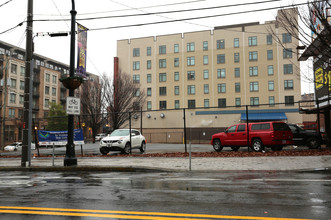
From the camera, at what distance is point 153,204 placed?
5461 millimetres

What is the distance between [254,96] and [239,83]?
11.2 ft

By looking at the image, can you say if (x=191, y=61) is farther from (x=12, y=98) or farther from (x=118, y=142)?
(x=118, y=142)

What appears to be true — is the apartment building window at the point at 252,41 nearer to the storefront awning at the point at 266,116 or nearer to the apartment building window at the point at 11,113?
the storefront awning at the point at 266,116

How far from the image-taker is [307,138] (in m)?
18.4

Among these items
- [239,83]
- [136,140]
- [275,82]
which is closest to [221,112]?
[239,83]

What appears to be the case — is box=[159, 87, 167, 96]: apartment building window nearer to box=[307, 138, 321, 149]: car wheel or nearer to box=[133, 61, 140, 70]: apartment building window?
box=[133, 61, 140, 70]: apartment building window

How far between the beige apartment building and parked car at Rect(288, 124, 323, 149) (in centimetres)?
2898

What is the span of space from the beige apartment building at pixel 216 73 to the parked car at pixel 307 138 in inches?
1141

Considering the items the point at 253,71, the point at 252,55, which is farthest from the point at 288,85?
the point at 252,55

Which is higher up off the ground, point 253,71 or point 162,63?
point 162,63

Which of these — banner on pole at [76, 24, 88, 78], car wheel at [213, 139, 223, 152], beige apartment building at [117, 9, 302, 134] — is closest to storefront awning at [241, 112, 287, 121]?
beige apartment building at [117, 9, 302, 134]

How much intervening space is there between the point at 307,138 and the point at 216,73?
1427 inches

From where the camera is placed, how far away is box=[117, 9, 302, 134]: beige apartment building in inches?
1961

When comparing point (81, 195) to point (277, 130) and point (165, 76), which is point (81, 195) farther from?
point (165, 76)
